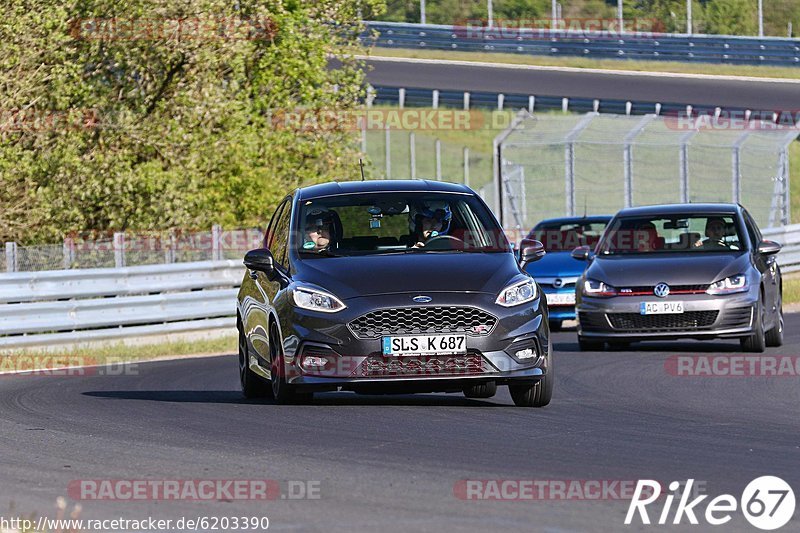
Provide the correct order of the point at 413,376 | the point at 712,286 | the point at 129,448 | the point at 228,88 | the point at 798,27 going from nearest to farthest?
the point at 129,448 < the point at 413,376 < the point at 712,286 < the point at 228,88 < the point at 798,27

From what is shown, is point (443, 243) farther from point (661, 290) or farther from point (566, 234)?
point (566, 234)

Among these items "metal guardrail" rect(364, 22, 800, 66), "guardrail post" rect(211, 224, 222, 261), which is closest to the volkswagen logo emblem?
"guardrail post" rect(211, 224, 222, 261)

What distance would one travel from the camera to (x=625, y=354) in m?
17.3

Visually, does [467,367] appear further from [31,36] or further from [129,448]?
[31,36]

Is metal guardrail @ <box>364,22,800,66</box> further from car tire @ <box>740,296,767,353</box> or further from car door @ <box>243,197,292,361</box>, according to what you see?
car door @ <box>243,197,292,361</box>

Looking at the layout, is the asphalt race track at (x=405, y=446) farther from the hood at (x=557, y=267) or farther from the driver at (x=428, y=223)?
the hood at (x=557, y=267)

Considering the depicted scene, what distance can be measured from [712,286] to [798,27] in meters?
59.6

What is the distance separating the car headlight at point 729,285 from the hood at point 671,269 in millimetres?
46

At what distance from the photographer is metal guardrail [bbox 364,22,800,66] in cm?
5125

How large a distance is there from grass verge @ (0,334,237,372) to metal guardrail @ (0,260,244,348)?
0.55 ft

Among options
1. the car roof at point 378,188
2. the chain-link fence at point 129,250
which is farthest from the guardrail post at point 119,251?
the car roof at point 378,188

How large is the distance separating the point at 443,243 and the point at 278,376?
4.98ft

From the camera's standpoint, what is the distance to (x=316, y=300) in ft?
36.3

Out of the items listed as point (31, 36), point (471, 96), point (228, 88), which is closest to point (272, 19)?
point (228, 88)
